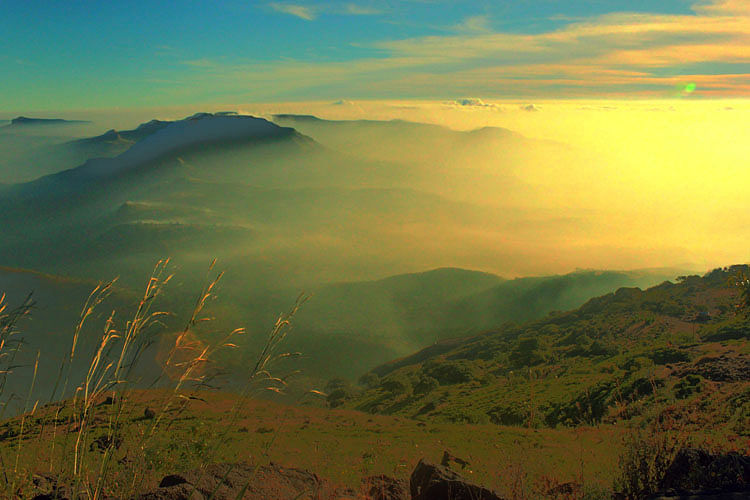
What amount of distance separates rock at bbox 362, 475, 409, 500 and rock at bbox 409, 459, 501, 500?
13 cm

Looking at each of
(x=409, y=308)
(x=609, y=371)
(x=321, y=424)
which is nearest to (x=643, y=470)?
(x=321, y=424)

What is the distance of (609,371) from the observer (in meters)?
26.0

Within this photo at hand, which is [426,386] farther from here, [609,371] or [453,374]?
[609,371]

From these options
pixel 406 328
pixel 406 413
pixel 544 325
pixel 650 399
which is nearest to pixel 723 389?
pixel 650 399

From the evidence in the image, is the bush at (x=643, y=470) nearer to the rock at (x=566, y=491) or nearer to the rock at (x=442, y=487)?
the rock at (x=566, y=491)

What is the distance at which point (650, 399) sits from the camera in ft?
54.5

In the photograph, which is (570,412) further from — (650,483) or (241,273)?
(241,273)

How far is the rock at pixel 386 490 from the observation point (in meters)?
5.12

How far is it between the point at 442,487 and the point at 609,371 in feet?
81.7

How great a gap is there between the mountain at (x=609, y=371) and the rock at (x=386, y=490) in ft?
6.59

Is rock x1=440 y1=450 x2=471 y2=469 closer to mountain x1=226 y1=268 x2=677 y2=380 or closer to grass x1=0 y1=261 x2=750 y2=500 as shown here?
grass x1=0 y1=261 x2=750 y2=500

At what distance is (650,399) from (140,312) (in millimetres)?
18458

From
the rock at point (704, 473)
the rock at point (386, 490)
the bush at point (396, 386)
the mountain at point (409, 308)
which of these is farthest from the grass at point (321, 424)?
the mountain at point (409, 308)

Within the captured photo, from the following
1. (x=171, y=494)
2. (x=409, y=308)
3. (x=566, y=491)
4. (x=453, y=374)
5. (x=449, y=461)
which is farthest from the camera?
(x=409, y=308)
